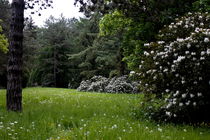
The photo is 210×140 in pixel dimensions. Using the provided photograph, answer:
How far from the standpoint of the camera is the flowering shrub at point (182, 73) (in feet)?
20.6

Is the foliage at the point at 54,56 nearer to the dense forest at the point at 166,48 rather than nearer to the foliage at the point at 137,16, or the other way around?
the dense forest at the point at 166,48

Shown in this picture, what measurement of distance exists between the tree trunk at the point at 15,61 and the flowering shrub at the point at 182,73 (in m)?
4.30

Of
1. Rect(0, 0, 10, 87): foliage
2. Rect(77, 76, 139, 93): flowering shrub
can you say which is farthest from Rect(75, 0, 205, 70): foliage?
Rect(0, 0, 10, 87): foliage

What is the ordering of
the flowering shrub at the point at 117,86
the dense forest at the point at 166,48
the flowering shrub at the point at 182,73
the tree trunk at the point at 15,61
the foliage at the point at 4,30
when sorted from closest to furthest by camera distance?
the flowering shrub at the point at 182,73 < the dense forest at the point at 166,48 < the tree trunk at the point at 15,61 < the flowering shrub at the point at 117,86 < the foliage at the point at 4,30

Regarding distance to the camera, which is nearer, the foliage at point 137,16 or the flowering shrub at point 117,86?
the foliage at point 137,16

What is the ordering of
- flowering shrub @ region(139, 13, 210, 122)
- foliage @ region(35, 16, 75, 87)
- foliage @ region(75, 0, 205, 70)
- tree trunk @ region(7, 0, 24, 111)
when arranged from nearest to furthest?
flowering shrub @ region(139, 13, 210, 122) < tree trunk @ region(7, 0, 24, 111) < foliage @ region(75, 0, 205, 70) < foliage @ region(35, 16, 75, 87)

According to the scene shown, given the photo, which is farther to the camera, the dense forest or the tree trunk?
the tree trunk

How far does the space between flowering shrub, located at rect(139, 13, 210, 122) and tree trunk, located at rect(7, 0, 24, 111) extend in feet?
14.1

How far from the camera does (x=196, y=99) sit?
631cm

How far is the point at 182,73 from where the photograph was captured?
668 centimetres

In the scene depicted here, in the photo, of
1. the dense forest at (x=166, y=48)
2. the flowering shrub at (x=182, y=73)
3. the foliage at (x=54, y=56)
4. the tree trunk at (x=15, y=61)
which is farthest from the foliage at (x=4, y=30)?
the flowering shrub at (x=182, y=73)

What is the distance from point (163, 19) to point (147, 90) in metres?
5.63

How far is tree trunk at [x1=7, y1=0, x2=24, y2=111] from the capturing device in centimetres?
838

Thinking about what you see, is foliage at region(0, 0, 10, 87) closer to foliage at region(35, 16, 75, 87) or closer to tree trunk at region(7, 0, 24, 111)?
foliage at region(35, 16, 75, 87)
